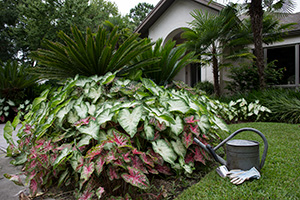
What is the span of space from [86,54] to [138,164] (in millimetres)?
1273

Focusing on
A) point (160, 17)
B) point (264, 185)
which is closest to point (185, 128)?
point (264, 185)

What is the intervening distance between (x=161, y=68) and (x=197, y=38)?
4624mm

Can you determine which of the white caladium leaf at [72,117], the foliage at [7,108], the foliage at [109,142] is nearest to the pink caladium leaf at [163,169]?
the foliage at [109,142]

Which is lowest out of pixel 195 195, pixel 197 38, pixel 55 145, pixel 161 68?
pixel 195 195

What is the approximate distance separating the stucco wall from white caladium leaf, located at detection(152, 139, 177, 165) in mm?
7618

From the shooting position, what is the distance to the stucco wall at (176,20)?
348 inches

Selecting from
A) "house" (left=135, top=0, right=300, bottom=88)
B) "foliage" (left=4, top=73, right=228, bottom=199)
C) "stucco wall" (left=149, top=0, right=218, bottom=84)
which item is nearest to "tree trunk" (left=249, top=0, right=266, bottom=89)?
"house" (left=135, top=0, right=300, bottom=88)

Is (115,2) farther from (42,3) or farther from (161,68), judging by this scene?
(161,68)

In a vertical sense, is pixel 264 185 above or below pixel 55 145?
below

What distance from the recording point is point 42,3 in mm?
12859

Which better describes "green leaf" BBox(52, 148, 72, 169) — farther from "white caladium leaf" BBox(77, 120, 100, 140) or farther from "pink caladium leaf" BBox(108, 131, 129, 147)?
"pink caladium leaf" BBox(108, 131, 129, 147)

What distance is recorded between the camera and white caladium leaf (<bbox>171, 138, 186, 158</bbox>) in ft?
5.14

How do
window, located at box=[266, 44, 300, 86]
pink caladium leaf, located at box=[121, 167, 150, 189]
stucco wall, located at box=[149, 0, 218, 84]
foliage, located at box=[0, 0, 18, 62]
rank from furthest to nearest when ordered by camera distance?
foliage, located at box=[0, 0, 18, 62], stucco wall, located at box=[149, 0, 218, 84], window, located at box=[266, 44, 300, 86], pink caladium leaf, located at box=[121, 167, 150, 189]

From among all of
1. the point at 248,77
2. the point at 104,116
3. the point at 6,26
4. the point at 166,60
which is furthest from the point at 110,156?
the point at 6,26
